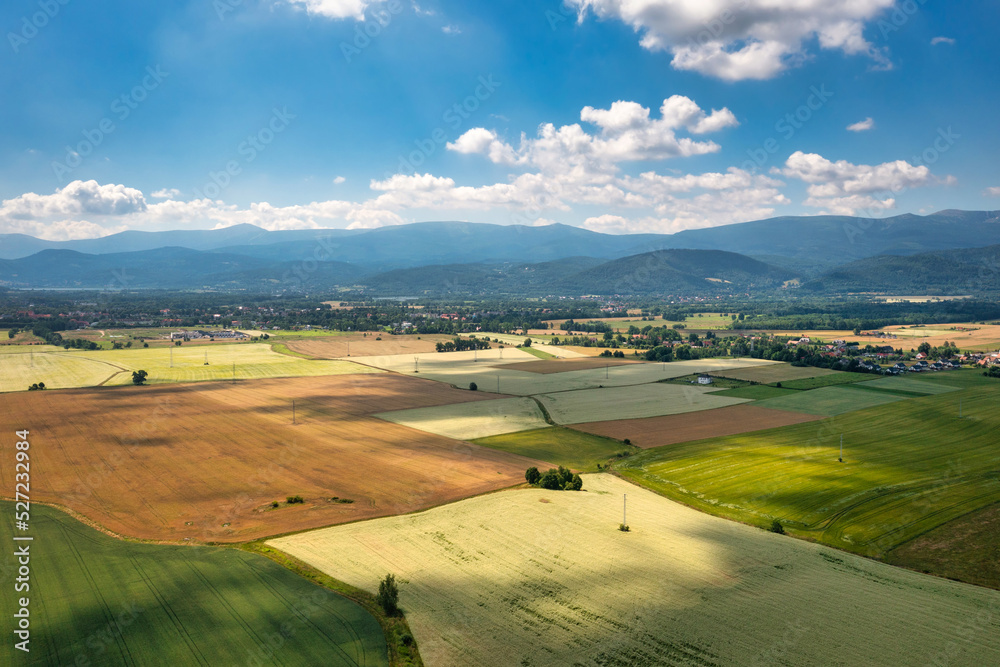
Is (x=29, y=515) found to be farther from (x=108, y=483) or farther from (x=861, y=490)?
(x=861, y=490)

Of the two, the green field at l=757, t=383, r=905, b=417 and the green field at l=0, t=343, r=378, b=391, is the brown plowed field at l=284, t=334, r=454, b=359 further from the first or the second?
the green field at l=757, t=383, r=905, b=417

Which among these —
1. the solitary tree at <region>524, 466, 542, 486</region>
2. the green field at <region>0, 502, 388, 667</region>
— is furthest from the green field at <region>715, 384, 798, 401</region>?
the green field at <region>0, 502, 388, 667</region>

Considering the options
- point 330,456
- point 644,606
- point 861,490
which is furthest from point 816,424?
point 330,456

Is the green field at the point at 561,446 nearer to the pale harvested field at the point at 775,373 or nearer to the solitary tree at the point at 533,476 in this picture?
the solitary tree at the point at 533,476

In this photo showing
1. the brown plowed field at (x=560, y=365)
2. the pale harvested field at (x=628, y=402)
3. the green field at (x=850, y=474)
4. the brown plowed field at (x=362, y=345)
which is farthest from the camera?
the brown plowed field at (x=362, y=345)

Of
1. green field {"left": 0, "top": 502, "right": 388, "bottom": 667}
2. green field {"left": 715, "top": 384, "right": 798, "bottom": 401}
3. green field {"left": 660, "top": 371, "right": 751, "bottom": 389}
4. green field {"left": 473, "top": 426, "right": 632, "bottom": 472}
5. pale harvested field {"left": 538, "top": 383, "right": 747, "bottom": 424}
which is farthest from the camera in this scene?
green field {"left": 660, "top": 371, "right": 751, "bottom": 389}

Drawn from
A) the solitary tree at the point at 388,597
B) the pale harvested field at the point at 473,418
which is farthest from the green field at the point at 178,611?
the pale harvested field at the point at 473,418
